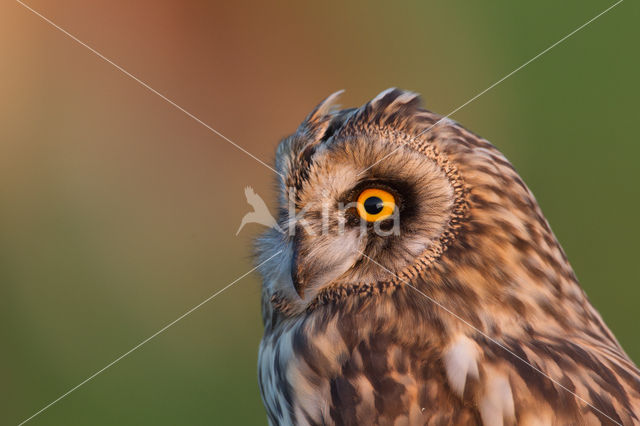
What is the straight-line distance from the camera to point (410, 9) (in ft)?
14.2

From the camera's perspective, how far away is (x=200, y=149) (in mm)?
3928

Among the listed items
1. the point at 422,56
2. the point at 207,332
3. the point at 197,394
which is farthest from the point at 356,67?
the point at 197,394

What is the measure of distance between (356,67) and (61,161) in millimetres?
1959

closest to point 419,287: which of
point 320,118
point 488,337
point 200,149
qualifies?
point 488,337

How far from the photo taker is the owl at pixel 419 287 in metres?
1.14

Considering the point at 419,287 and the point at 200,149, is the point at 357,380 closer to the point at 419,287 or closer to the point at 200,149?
the point at 419,287

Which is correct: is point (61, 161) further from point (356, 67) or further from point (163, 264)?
point (356, 67)

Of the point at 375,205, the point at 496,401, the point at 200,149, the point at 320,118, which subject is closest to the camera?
the point at 496,401

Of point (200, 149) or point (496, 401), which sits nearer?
point (496, 401)

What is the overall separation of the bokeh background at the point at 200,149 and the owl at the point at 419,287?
2.02 metres

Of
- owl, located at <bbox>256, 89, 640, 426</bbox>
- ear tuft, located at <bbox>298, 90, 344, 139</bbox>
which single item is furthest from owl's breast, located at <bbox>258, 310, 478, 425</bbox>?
ear tuft, located at <bbox>298, 90, 344, 139</bbox>

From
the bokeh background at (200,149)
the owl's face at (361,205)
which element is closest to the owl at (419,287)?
the owl's face at (361,205)

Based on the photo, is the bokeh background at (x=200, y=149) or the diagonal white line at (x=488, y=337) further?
the bokeh background at (x=200, y=149)

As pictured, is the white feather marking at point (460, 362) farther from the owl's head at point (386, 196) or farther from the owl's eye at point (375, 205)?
the owl's eye at point (375, 205)
